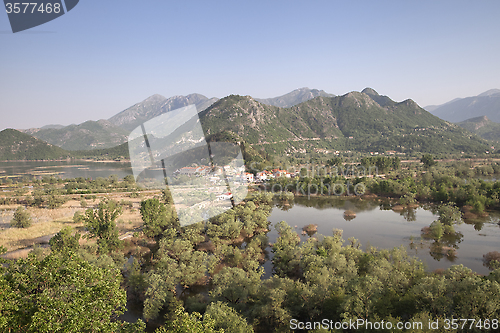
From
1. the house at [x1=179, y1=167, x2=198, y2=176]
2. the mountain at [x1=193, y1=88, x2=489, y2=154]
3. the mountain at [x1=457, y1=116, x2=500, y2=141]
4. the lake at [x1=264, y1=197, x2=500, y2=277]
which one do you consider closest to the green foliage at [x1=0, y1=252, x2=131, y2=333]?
the lake at [x1=264, y1=197, x2=500, y2=277]

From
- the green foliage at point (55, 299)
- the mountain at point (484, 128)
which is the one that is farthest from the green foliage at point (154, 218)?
the mountain at point (484, 128)

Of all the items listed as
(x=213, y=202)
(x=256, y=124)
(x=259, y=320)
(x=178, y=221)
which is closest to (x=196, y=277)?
(x=259, y=320)

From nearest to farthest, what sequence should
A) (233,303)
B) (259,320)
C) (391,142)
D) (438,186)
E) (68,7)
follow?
(68,7) < (259,320) < (233,303) < (438,186) < (391,142)

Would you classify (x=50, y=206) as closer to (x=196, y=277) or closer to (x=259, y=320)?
(x=196, y=277)

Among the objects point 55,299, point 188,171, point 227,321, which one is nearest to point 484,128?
point 188,171

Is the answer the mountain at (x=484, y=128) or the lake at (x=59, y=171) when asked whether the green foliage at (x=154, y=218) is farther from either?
the mountain at (x=484, y=128)

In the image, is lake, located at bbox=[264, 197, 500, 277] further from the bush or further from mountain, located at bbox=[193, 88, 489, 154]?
mountain, located at bbox=[193, 88, 489, 154]
